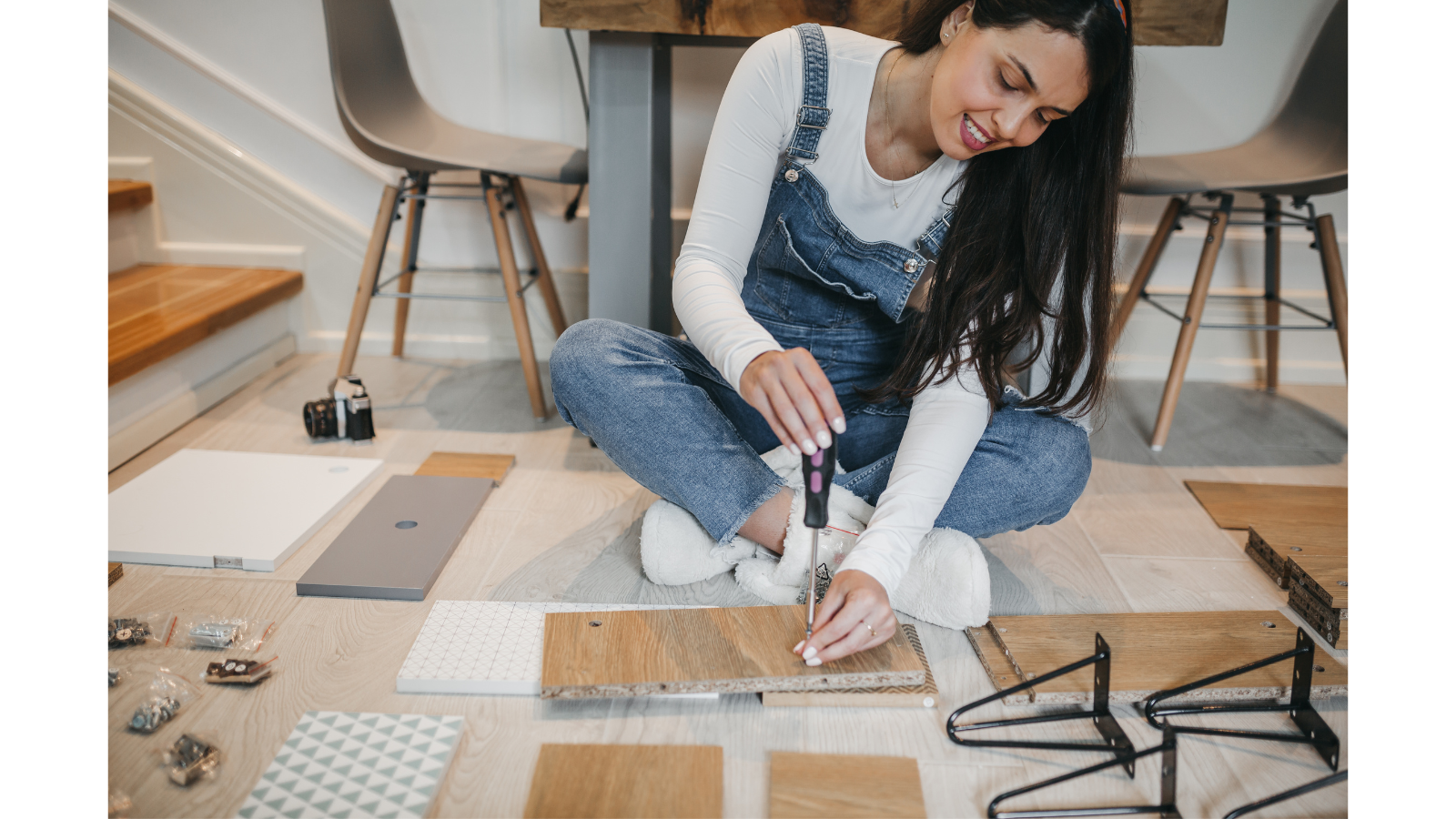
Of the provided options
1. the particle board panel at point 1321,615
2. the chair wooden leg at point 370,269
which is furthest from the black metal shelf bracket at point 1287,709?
the chair wooden leg at point 370,269

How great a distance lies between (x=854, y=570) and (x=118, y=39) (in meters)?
2.00

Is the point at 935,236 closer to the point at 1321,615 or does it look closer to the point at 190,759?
the point at 1321,615

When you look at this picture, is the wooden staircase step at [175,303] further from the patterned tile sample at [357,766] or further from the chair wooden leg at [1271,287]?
the chair wooden leg at [1271,287]

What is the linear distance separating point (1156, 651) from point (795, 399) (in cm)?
52

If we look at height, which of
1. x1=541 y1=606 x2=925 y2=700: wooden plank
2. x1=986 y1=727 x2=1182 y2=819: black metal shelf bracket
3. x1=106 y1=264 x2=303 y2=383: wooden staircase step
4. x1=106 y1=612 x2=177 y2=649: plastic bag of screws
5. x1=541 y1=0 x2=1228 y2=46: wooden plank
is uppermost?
x1=541 y1=0 x2=1228 y2=46: wooden plank

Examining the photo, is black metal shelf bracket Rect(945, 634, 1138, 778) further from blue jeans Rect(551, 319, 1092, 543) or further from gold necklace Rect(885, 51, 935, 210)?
gold necklace Rect(885, 51, 935, 210)

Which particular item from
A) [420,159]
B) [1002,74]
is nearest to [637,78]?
[420,159]

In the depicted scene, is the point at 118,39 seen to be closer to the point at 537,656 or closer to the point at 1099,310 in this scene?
the point at 537,656

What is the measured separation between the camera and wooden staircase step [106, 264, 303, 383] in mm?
1573

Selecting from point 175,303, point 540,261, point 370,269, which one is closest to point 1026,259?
point 540,261

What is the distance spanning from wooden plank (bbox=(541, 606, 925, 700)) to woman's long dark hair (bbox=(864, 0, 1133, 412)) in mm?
330

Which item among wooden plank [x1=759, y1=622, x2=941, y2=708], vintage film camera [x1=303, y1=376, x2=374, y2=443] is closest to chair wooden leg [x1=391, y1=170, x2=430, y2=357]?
vintage film camera [x1=303, y1=376, x2=374, y2=443]

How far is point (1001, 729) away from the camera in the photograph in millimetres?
919
